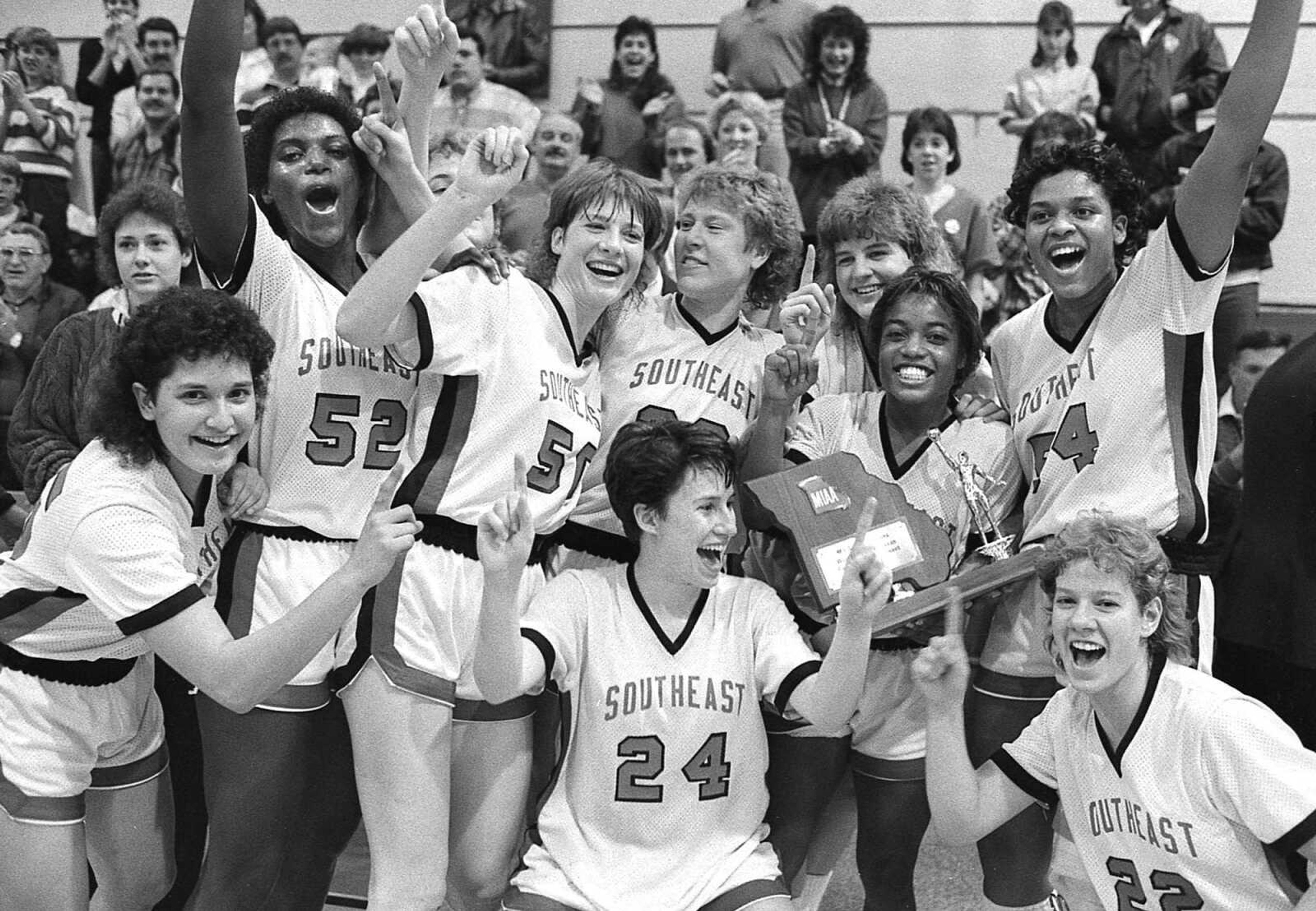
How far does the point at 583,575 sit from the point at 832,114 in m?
4.09

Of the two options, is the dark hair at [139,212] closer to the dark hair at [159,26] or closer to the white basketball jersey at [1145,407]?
the white basketball jersey at [1145,407]

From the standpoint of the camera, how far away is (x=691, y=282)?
3.56 meters

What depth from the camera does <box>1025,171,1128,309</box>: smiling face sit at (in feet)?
10.7

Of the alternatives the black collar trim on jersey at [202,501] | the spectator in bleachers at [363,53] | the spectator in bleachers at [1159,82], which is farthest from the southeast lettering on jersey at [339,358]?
the spectator in bleachers at [363,53]

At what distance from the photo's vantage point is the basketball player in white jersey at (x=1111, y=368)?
2.98 meters

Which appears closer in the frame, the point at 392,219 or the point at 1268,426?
the point at 392,219

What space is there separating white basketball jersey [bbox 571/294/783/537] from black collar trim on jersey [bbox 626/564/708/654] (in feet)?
0.81

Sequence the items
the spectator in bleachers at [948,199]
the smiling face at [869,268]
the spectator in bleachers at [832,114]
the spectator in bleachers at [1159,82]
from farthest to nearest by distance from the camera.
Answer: the spectator in bleachers at [1159,82]
the spectator in bleachers at [832,114]
the spectator in bleachers at [948,199]
the smiling face at [869,268]

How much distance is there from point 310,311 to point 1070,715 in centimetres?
182

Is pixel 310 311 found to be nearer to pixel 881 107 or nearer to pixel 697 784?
pixel 697 784

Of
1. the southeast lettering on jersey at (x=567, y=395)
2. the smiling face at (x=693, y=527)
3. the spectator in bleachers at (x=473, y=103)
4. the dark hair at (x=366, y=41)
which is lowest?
the smiling face at (x=693, y=527)

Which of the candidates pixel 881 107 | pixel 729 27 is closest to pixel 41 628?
pixel 881 107

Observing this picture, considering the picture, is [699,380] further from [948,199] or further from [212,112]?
[948,199]

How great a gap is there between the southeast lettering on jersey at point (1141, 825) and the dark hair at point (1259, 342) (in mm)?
3289
